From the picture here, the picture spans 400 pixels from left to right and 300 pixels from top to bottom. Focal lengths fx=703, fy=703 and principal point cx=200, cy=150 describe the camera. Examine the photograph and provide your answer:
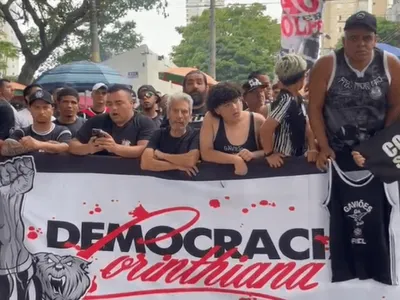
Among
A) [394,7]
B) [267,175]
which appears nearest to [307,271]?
[267,175]

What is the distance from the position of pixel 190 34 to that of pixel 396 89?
60.3m

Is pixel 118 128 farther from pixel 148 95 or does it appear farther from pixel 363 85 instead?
pixel 148 95

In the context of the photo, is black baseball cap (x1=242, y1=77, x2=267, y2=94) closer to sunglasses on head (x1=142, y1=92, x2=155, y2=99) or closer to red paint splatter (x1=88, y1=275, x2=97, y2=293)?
sunglasses on head (x1=142, y1=92, x2=155, y2=99)

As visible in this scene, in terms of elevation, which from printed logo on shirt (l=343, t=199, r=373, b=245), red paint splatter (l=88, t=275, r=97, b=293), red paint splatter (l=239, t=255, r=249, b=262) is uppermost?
printed logo on shirt (l=343, t=199, r=373, b=245)

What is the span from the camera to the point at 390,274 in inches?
169

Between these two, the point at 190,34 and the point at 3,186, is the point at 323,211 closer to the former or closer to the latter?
the point at 3,186

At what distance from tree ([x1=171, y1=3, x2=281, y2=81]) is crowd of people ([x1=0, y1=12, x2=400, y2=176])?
49078 mm

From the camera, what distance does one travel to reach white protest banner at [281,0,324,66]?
7.27 meters

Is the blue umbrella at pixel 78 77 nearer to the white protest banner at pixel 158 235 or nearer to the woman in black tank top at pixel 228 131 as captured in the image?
the white protest banner at pixel 158 235

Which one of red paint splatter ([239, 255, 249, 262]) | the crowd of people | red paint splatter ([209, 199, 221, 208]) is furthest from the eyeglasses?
red paint splatter ([239, 255, 249, 262])

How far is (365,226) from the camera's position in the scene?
427 cm

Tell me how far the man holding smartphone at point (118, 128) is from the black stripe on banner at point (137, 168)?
0.06m

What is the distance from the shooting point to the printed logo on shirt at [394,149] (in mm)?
4242

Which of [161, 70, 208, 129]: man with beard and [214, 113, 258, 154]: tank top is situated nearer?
[214, 113, 258, 154]: tank top
